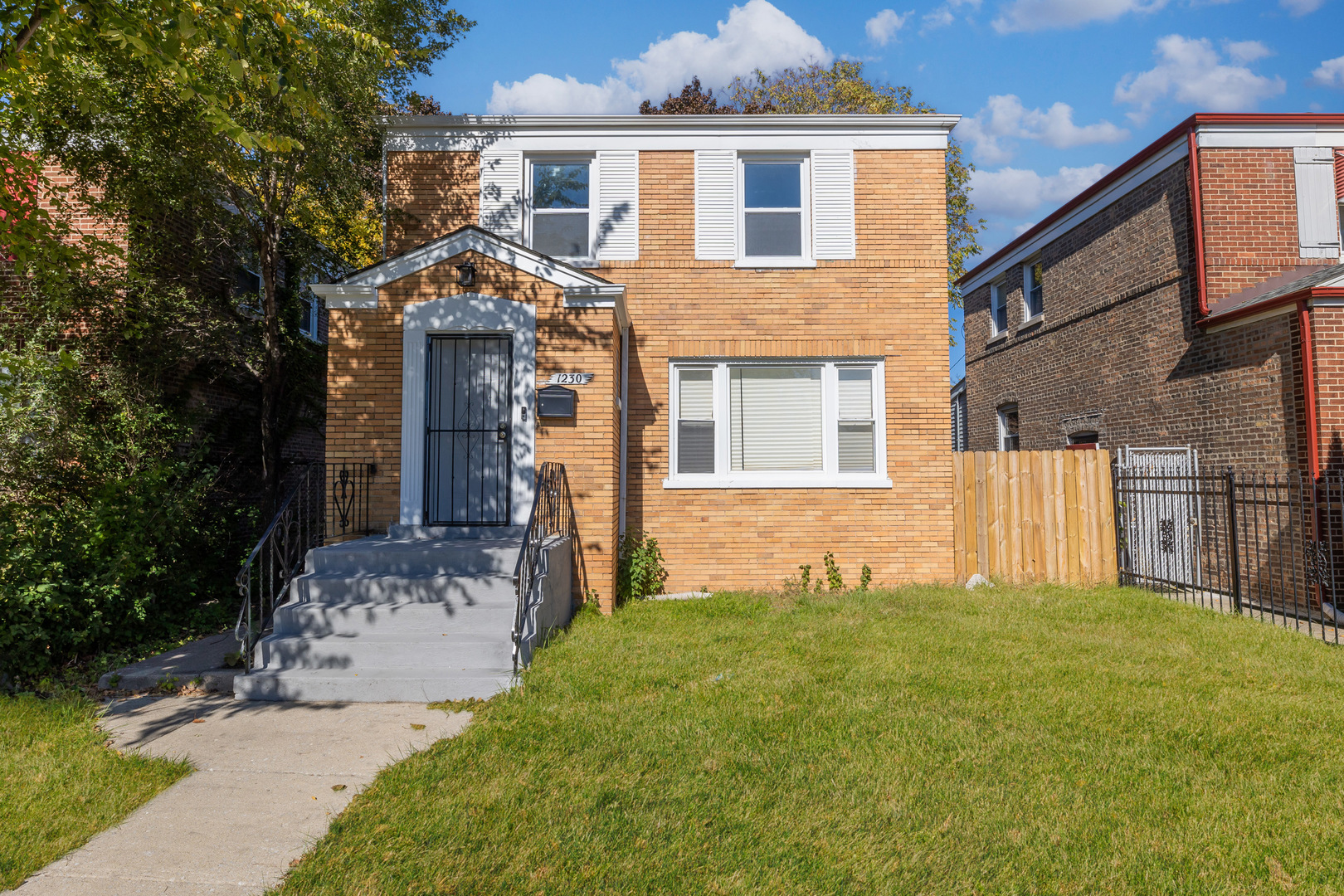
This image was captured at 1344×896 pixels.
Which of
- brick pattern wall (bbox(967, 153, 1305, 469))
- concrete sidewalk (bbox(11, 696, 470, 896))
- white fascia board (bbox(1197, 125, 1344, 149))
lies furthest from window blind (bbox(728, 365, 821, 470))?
white fascia board (bbox(1197, 125, 1344, 149))

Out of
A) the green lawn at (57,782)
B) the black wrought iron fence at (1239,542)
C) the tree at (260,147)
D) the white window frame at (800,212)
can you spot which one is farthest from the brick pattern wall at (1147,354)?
the green lawn at (57,782)

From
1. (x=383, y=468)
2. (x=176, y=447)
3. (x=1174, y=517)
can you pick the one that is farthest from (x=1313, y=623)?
(x=176, y=447)

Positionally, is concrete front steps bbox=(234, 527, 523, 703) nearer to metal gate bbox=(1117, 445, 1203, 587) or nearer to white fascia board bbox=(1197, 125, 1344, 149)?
metal gate bbox=(1117, 445, 1203, 587)

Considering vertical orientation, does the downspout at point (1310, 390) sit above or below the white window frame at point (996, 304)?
below

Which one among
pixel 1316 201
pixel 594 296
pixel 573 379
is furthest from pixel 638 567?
pixel 1316 201

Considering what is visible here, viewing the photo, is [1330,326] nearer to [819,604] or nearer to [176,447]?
[819,604]

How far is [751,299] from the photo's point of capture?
32.7 ft

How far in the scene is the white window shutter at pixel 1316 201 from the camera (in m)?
10.7

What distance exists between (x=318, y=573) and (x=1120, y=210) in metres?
14.0

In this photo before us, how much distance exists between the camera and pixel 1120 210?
41.4 feet

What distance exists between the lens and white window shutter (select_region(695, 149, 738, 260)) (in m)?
10.0

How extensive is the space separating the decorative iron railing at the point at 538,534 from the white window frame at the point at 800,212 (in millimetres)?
4246

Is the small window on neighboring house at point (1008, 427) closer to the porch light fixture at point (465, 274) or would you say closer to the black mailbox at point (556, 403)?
the black mailbox at point (556, 403)

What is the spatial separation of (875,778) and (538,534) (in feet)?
13.7
